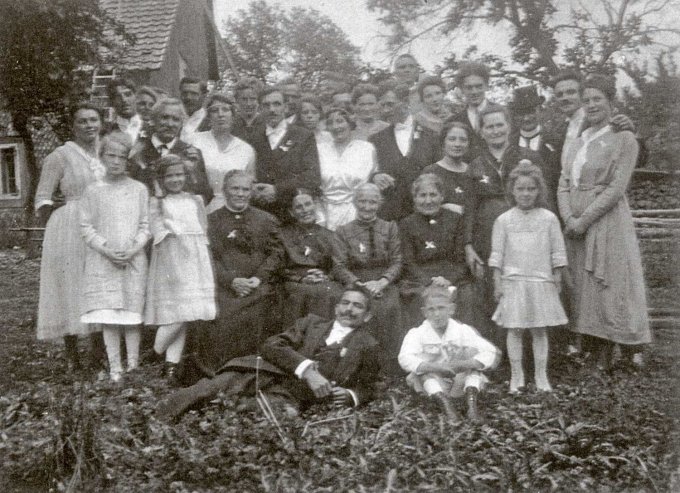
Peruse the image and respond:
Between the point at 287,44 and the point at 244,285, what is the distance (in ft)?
6.77

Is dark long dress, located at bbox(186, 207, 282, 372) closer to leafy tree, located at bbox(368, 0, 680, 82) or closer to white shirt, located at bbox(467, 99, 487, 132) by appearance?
white shirt, located at bbox(467, 99, 487, 132)

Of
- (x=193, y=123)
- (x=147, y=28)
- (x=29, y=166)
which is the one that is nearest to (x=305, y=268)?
(x=193, y=123)

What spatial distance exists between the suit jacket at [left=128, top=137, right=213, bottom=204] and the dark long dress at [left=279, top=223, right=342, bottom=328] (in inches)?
26.3

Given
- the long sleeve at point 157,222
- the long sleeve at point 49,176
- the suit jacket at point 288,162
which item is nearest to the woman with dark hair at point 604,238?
the suit jacket at point 288,162

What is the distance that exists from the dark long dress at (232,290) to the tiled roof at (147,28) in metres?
1.58

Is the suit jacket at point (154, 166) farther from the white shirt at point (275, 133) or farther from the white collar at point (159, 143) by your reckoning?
the white shirt at point (275, 133)

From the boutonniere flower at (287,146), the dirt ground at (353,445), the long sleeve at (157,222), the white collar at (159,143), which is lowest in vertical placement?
the dirt ground at (353,445)

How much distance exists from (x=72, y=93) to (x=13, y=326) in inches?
77.0

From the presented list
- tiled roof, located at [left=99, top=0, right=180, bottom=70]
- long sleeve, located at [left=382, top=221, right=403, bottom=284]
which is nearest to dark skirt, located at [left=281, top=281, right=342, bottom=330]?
long sleeve, located at [left=382, top=221, right=403, bottom=284]

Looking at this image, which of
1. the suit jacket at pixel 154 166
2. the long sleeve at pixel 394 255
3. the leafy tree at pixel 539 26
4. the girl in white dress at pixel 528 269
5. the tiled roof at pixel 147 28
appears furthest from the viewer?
the tiled roof at pixel 147 28

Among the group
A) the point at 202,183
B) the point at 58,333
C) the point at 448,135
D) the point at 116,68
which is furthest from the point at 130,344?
the point at 448,135

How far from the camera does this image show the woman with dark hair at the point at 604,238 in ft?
17.4

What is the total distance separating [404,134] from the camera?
5953 mm

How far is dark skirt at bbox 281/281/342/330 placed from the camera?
5.28 m
